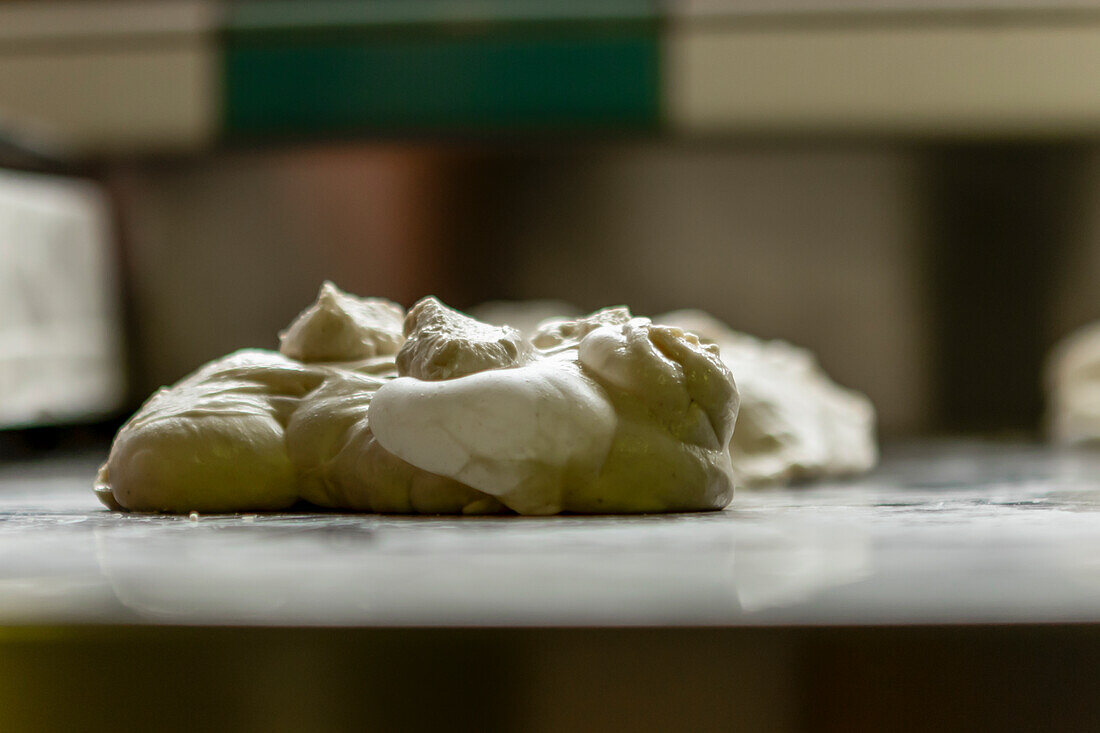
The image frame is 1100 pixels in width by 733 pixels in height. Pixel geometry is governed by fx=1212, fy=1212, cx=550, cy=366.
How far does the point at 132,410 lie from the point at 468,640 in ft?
8.85

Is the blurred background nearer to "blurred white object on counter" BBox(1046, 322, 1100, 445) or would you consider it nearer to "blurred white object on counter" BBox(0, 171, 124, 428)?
"blurred white object on counter" BBox(0, 171, 124, 428)

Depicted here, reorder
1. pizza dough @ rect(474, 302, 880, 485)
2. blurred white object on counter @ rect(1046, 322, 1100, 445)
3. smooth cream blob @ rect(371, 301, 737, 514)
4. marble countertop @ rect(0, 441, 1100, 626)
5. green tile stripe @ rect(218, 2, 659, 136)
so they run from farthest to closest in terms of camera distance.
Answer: green tile stripe @ rect(218, 2, 659, 136) < blurred white object on counter @ rect(1046, 322, 1100, 445) < pizza dough @ rect(474, 302, 880, 485) < smooth cream blob @ rect(371, 301, 737, 514) < marble countertop @ rect(0, 441, 1100, 626)

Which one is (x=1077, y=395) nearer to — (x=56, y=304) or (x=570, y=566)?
(x=570, y=566)

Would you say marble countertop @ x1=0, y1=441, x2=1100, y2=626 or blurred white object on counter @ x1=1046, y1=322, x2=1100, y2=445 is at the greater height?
marble countertop @ x1=0, y1=441, x2=1100, y2=626

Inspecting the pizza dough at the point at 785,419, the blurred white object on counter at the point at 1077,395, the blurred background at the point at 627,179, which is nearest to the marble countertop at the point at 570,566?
the pizza dough at the point at 785,419

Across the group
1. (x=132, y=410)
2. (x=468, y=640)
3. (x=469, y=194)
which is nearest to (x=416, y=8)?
(x=469, y=194)

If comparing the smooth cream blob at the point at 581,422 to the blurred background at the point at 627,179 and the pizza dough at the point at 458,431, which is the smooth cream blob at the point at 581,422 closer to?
the pizza dough at the point at 458,431

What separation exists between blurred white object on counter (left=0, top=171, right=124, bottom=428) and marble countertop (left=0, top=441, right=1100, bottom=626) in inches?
50.2

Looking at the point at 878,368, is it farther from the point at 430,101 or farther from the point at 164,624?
the point at 164,624

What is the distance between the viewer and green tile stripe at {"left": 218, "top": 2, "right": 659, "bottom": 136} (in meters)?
3.29

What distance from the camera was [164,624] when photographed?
0.76 m

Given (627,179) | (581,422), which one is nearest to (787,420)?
(581,422)

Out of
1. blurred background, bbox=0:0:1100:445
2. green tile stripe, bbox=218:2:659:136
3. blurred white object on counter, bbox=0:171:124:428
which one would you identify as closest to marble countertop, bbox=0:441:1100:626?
blurred white object on counter, bbox=0:171:124:428

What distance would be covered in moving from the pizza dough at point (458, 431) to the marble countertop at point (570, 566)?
36 millimetres
